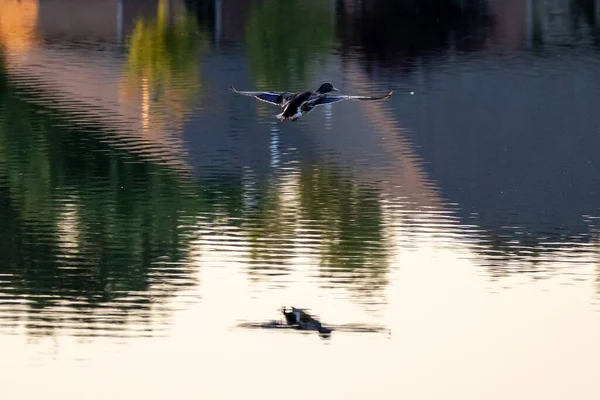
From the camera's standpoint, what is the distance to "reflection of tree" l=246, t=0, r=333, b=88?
2949 cm

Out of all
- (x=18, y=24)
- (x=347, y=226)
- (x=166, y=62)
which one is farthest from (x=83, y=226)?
(x=18, y=24)

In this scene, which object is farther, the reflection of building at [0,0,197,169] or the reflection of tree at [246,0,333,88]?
the reflection of tree at [246,0,333,88]

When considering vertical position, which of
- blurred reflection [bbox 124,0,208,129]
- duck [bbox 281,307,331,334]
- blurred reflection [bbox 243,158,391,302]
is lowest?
duck [bbox 281,307,331,334]

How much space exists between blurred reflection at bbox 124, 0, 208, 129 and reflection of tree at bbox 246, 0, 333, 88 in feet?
3.14

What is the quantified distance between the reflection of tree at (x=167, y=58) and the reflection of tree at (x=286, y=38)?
97 centimetres

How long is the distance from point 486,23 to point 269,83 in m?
7.37

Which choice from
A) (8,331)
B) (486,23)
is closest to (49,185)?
(8,331)

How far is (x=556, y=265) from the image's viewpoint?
1820 centimetres

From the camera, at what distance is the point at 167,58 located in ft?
104

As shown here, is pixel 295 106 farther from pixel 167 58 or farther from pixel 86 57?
pixel 86 57

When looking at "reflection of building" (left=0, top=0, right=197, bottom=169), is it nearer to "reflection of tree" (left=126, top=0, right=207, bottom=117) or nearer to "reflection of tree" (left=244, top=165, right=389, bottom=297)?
"reflection of tree" (left=126, top=0, right=207, bottom=117)

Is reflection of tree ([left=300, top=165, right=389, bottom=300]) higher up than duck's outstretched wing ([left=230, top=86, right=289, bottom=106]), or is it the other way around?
duck's outstretched wing ([left=230, top=86, right=289, bottom=106])

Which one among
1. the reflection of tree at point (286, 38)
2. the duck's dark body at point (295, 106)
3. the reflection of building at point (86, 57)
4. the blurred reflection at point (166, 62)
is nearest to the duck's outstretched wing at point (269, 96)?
the duck's dark body at point (295, 106)

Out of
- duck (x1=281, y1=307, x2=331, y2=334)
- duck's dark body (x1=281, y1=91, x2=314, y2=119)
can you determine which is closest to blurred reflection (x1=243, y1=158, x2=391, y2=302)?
duck (x1=281, y1=307, x2=331, y2=334)
